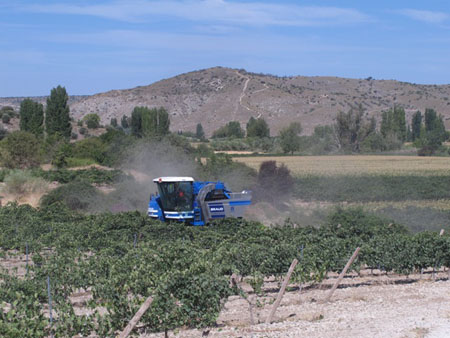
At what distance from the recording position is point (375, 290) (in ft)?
51.0

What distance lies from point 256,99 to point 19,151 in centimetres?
9224

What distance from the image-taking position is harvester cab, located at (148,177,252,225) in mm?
24734

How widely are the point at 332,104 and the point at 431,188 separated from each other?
95161 millimetres

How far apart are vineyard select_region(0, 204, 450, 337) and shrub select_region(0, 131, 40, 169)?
82.9 feet

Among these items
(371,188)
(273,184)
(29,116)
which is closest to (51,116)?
(29,116)

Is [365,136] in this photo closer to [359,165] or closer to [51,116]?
[359,165]

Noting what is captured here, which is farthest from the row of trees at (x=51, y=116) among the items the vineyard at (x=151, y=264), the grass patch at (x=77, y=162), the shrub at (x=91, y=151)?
the vineyard at (x=151, y=264)

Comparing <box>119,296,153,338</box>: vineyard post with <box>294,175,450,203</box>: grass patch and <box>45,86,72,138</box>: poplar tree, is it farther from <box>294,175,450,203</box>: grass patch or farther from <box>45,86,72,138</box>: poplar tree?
<box>45,86,72,138</box>: poplar tree

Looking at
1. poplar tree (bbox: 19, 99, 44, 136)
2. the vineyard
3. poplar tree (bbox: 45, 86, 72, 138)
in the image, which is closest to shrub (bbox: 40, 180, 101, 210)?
the vineyard

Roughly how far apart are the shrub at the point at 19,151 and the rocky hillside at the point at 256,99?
74.9 metres

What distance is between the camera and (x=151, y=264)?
12.8 metres

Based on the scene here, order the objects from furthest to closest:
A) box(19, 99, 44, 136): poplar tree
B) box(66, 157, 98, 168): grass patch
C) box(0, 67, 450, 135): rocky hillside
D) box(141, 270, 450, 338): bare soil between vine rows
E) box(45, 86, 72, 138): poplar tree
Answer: box(0, 67, 450, 135): rocky hillside < box(19, 99, 44, 136): poplar tree < box(45, 86, 72, 138): poplar tree < box(66, 157, 98, 168): grass patch < box(141, 270, 450, 338): bare soil between vine rows

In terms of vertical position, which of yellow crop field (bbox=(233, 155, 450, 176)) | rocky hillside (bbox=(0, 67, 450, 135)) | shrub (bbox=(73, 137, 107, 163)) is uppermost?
rocky hillside (bbox=(0, 67, 450, 135))

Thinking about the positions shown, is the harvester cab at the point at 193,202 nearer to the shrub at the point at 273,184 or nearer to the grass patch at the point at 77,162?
the shrub at the point at 273,184
